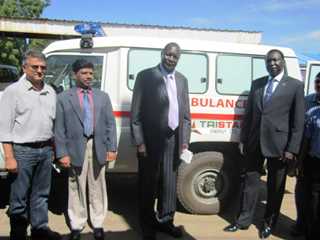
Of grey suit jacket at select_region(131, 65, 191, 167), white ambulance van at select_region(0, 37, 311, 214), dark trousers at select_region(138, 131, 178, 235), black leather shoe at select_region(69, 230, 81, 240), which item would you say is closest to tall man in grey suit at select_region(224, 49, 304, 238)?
white ambulance van at select_region(0, 37, 311, 214)

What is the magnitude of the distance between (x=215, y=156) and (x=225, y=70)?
3.56ft

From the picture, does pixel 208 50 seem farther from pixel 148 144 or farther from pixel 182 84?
pixel 148 144

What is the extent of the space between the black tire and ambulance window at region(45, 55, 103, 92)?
158 cm

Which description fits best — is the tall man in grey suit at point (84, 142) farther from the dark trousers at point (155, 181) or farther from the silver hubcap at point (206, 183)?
the silver hubcap at point (206, 183)

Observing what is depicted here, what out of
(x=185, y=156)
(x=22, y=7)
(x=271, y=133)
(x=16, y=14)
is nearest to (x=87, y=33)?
(x=185, y=156)

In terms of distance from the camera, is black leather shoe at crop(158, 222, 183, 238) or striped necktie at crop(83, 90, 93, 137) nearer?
striped necktie at crop(83, 90, 93, 137)

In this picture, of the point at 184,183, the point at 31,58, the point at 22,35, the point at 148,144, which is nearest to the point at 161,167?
the point at 148,144

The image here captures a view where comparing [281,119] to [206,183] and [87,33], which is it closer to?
[206,183]

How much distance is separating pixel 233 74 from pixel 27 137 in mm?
2729

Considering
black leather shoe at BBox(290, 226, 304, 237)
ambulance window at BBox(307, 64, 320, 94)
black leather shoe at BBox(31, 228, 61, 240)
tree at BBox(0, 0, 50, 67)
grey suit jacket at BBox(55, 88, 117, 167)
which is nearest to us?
grey suit jacket at BBox(55, 88, 117, 167)

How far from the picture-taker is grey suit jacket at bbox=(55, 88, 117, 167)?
4668 mm

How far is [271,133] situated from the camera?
5.21 meters

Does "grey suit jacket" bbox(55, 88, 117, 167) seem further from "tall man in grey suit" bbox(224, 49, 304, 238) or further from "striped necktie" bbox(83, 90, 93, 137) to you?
"tall man in grey suit" bbox(224, 49, 304, 238)

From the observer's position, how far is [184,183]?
5.95m
